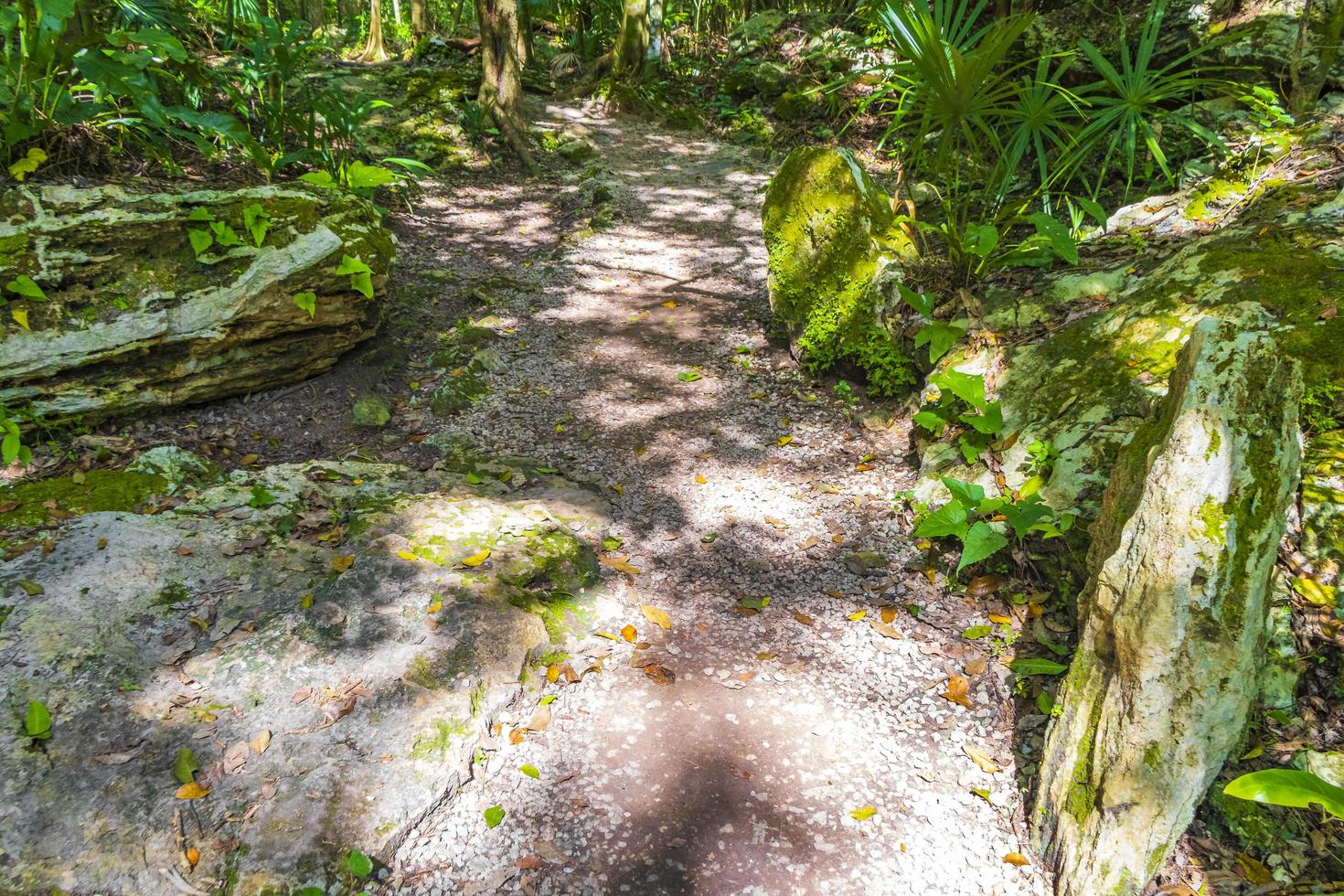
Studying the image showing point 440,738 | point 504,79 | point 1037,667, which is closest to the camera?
point 440,738

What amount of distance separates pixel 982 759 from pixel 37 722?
2.87 metres

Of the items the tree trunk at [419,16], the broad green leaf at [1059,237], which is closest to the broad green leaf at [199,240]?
the broad green leaf at [1059,237]

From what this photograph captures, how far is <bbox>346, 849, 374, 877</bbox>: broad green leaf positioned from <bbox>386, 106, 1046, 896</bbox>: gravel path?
0.08m

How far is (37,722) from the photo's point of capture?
1.92 m

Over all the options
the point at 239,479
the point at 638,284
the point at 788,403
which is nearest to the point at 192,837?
the point at 239,479

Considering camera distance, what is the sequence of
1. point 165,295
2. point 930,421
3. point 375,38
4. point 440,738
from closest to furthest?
point 440,738, point 930,421, point 165,295, point 375,38

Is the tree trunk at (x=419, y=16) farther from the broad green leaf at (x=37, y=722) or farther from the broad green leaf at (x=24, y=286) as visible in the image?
the broad green leaf at (x=37, y=722)

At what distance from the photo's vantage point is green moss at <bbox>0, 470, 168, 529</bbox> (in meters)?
2.65

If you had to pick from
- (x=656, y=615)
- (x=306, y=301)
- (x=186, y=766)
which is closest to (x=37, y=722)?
(x=186, y=766)

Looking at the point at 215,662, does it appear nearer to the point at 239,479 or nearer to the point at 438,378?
the point at 239,479

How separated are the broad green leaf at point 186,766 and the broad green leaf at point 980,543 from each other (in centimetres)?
267

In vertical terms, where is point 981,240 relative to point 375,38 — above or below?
below

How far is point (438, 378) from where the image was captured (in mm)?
4410

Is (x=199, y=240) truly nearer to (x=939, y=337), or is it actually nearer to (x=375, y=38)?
(x=939, y=337)
